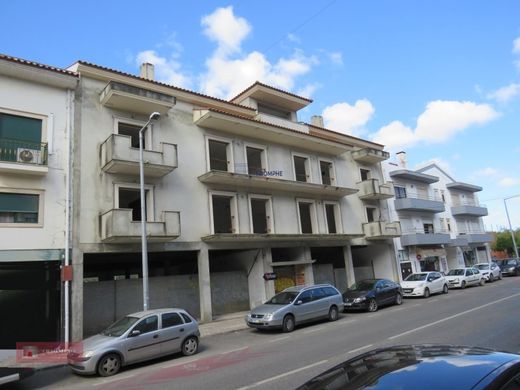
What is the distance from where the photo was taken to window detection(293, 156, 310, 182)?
85.8ft

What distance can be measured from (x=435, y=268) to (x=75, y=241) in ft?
111

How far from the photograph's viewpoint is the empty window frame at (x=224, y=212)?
21.5 metres

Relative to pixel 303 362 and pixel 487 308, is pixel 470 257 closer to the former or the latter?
pixel 487 308

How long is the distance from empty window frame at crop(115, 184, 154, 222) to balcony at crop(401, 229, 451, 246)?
77.4 feet

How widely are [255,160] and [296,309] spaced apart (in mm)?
11115

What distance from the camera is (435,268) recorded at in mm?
39031

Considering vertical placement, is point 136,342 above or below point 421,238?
below

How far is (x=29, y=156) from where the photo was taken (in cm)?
1512

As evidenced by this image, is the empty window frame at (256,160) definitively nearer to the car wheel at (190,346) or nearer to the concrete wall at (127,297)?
the concrete wall at (127,297)

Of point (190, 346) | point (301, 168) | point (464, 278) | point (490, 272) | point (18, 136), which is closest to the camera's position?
point (190, 346)

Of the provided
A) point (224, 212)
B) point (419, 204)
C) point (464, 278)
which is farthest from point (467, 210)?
point (224, 212)

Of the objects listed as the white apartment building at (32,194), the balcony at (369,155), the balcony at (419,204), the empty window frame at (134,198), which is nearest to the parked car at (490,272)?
the balcony at (419,204)

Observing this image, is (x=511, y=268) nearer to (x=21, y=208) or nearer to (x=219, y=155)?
(x=219, y=155)

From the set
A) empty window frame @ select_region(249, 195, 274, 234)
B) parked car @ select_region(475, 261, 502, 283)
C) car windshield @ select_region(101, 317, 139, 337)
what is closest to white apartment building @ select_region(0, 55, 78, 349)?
car windshield @ select_region(101, 317, 139, 337)
